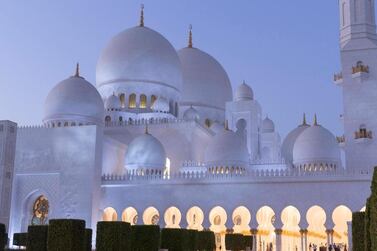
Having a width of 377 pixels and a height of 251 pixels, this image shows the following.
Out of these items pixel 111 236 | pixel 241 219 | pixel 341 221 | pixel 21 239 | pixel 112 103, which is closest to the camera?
pixel 111 236

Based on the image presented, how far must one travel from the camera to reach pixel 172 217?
24266mm

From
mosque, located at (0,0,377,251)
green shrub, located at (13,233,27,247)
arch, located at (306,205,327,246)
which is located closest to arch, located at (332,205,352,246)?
mosque, located at (0,0,377,251)

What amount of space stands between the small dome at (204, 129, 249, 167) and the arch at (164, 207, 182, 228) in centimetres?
253

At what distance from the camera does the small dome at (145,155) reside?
25062 mm

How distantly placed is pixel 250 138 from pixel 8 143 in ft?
42.2

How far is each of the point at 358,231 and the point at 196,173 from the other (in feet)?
37.0

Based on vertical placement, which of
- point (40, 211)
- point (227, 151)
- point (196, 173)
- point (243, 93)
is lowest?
point (40, 211)

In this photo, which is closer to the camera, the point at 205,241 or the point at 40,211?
the point at 205,241

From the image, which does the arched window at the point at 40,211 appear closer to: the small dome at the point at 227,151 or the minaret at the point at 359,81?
the small dome at the point at 227,151

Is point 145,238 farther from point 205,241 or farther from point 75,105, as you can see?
point 75,105

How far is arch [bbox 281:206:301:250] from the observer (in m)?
22.3

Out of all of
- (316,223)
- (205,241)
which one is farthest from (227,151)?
(205,241)

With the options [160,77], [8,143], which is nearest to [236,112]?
[160,77]

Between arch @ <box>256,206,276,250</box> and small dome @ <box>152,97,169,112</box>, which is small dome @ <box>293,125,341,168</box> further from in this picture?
small dome @ <box>152,97,169,112</box>
